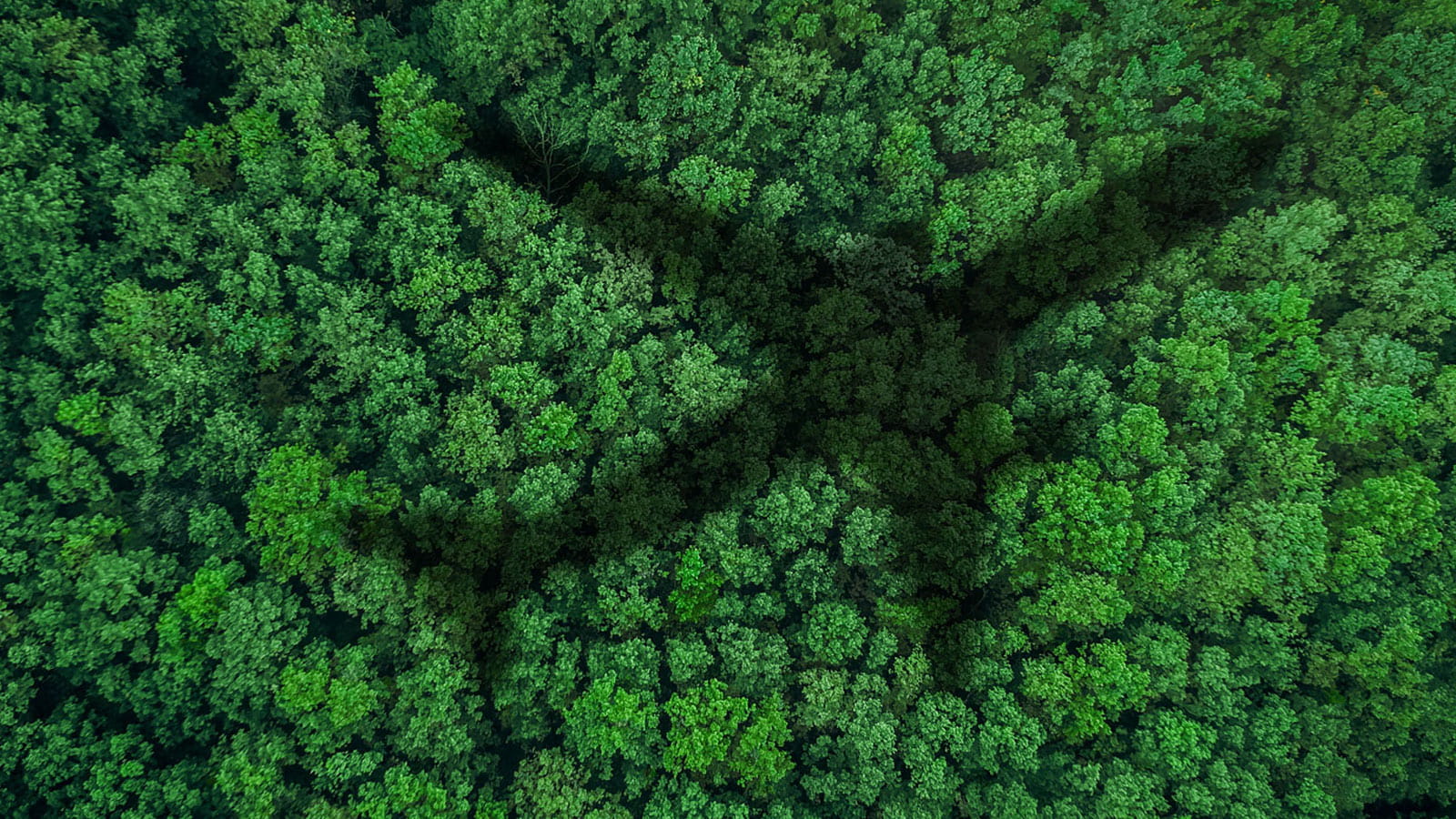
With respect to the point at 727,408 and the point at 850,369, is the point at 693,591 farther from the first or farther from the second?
the point at 850,369

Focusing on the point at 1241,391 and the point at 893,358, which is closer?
the point at 1241,391

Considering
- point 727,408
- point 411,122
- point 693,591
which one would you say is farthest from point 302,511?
point 727,408

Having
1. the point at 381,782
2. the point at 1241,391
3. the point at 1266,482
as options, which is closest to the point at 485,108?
the point at 381,782

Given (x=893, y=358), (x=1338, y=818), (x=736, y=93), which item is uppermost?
(x=736, y=93)

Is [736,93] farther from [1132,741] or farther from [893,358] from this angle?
[1132,741]

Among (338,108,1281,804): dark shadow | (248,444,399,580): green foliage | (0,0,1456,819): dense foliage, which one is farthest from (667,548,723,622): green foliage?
(248,444,399,580): green foliage

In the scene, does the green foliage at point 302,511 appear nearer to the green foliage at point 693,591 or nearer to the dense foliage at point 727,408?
the dense foliage at point 727,408

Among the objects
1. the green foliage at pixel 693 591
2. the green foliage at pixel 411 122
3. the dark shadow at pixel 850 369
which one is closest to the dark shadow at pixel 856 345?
the dark shadow at pixel 850 369

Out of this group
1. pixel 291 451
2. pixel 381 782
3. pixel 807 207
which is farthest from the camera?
pixel 807 207

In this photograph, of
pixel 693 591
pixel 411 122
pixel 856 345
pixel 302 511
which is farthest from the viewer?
pixel 856 345
